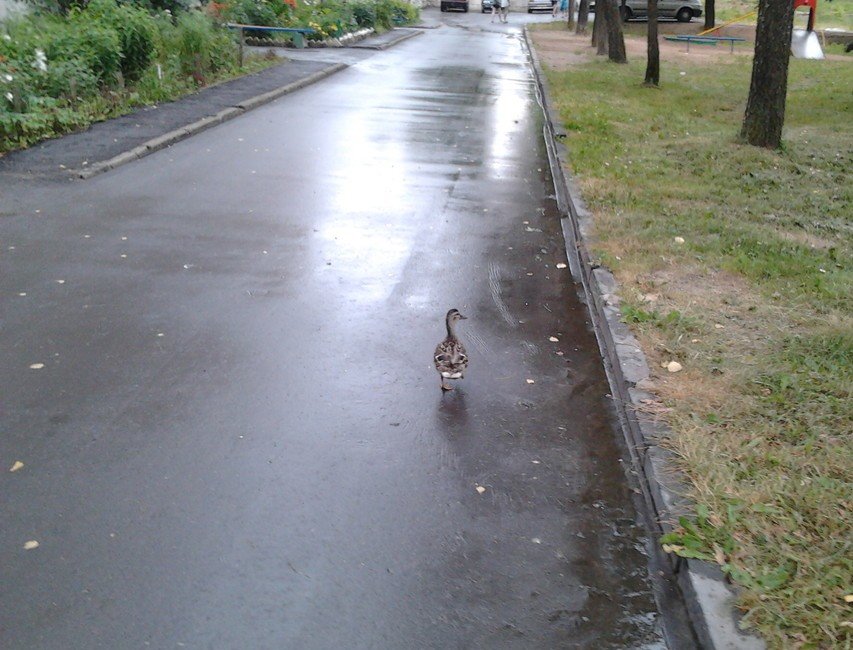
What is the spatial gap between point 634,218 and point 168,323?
5194 mm

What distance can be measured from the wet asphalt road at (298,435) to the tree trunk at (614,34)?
18432mm

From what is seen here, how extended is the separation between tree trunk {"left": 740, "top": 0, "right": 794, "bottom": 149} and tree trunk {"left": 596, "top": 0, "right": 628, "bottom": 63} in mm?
14157

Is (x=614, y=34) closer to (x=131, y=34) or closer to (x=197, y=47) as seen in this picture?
(x=197, y=47)

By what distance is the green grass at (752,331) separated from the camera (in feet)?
12.9

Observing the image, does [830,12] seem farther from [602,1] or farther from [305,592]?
[305,592]

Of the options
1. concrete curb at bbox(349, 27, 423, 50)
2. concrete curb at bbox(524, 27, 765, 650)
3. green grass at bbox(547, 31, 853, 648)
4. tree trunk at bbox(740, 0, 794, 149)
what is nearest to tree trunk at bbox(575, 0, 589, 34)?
concrete curb at bbox(349, 27, 423, 50)

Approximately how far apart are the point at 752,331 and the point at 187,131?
10218 mm

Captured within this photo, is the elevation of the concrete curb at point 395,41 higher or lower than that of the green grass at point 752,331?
higher

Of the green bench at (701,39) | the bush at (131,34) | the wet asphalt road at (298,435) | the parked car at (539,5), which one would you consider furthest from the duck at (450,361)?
the parked car at (539,5)

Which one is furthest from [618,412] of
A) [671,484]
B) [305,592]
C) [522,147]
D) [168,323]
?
[522,147]

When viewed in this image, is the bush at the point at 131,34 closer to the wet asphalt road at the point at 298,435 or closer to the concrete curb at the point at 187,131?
the concrete curb at the point at 187,131

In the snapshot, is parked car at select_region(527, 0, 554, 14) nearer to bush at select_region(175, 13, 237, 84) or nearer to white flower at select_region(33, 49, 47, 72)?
bush at select_region(175, 13, 237, 84)

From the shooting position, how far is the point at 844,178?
11.4 meters

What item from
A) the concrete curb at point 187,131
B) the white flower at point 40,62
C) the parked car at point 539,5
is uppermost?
the parked car at point 539,5
